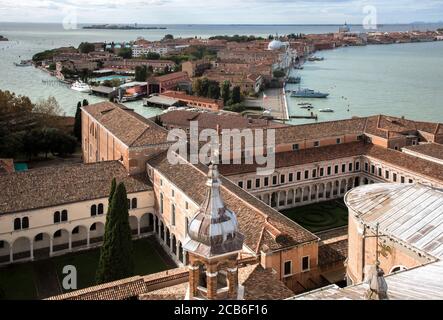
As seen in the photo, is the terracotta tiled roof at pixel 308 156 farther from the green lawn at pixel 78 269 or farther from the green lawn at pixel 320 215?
the green lawn at pixel 78 269

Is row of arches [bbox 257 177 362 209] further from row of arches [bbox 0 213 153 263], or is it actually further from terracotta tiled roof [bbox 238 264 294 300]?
terracotta tiled roof [bbox 238 264 294 300]

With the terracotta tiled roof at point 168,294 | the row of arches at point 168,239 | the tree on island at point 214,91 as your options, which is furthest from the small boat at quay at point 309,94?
the terracotta tiled roof at point 168,294

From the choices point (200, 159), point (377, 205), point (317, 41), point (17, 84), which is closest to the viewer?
point (377, 205)

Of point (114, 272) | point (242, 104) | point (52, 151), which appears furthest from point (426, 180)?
point (242, 104)

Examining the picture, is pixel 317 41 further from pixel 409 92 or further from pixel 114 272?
pixel 114 272

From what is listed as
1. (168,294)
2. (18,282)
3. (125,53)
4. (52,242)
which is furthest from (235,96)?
(125,53)

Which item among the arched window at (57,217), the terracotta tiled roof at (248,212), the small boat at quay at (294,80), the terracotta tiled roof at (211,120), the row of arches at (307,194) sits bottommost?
the row of arches at (307,194)

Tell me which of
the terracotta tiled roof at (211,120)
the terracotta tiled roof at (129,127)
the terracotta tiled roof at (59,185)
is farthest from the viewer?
the terracotta tiled roof at (211,120)
